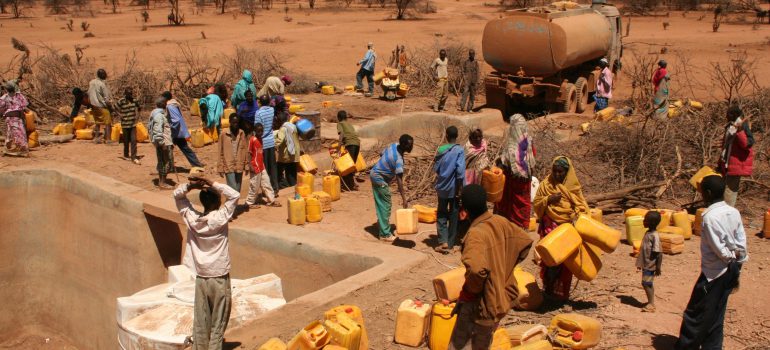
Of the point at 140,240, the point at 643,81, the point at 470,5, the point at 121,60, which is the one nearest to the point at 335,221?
the point at 140,240

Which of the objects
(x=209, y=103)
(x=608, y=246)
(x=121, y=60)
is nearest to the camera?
(x=608, y=246)

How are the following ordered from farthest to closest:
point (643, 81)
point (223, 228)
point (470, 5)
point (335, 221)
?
point (470, 5), point (643, 81), point (335, 221), point (223, 228)

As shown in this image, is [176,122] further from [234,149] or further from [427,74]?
[427,74]

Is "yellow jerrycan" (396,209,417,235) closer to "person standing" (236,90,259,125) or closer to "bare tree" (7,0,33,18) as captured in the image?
"person standing" (236,90,259,125)

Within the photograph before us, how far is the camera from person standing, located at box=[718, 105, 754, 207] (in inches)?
349

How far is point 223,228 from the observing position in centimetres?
602

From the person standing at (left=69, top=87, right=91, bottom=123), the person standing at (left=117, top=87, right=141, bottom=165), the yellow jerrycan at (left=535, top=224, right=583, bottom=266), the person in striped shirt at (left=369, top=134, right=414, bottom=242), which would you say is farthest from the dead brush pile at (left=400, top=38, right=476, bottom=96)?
the yellow jerrycan at (left=535, top=224, right=583, bottom=266)

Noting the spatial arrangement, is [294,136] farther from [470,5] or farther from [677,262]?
[470,5]

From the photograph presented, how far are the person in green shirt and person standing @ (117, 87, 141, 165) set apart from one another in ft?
10.5

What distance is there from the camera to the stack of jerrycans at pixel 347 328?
6.02 metres

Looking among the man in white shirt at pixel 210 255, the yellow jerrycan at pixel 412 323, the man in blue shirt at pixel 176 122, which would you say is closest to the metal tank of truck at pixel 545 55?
the man in blue shirt at pixel 176 122

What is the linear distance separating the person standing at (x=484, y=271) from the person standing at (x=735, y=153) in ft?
15.9

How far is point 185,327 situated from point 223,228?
1.92 meters

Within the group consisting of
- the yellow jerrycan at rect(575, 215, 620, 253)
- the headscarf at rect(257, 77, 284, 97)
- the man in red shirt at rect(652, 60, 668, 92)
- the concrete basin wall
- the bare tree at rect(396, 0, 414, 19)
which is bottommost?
the concrete basin wall
